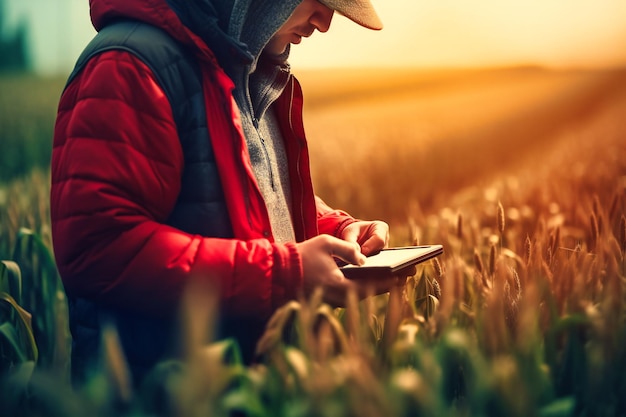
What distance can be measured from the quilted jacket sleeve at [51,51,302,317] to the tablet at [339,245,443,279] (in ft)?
0.53

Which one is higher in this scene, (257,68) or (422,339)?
(257,68)

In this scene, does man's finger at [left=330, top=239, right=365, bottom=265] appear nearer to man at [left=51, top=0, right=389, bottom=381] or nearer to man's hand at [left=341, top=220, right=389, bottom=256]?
man at [left=51, top=0, right=389, bottom=381]

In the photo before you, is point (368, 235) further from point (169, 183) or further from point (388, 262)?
point (169, 183)

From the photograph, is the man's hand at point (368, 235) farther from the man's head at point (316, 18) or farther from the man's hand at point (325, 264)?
the man's head at point (316, 18)

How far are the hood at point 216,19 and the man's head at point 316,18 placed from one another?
0.15ft

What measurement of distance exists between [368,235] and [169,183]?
716 millimetres

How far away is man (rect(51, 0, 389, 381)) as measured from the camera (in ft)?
5.30

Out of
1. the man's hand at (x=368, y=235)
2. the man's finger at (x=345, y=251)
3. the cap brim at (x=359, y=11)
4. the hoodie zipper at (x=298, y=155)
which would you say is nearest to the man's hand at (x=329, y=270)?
the man's finger at (x=345, y=251)

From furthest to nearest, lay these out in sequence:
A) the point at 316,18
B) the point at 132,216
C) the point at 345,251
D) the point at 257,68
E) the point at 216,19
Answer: the point at 257,68 < the point at 316,18 < the point at 216,19 < the point at 345,251 < the point at 132,216

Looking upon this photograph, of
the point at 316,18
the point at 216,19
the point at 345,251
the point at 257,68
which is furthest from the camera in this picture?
the point at 257,68

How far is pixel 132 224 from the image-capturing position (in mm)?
1621

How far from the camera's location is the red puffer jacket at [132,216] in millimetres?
1606

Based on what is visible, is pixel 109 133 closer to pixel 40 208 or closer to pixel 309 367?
pixel 309 367

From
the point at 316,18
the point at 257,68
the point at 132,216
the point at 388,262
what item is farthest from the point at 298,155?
the point at 132,216
